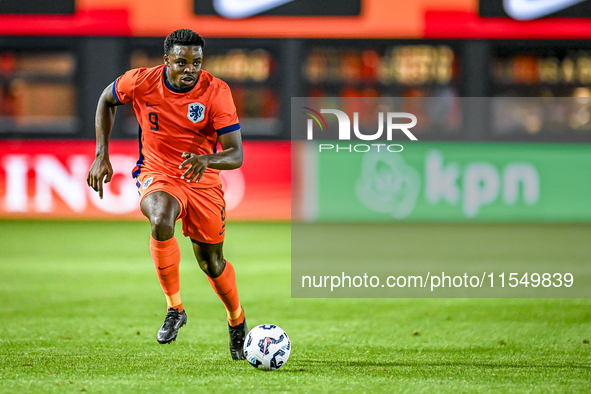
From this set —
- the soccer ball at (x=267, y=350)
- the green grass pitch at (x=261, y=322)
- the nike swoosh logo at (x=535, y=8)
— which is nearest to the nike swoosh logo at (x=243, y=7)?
the nike swoosh logo at (x=535, y=8)

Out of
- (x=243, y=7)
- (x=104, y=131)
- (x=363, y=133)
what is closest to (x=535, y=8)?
(x=363, y=133)

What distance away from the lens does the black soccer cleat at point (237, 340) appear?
535cm

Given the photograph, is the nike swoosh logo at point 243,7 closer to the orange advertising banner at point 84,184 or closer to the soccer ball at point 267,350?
the orange advertising banner at point 84,184

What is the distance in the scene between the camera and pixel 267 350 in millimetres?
4965

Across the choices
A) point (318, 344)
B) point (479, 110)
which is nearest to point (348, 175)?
point (479, 110)

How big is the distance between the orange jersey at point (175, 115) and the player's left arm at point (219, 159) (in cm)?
6

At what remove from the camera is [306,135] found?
14023 mm

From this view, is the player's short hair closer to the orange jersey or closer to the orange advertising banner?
the orange jersey

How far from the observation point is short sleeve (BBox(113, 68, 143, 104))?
213 inches

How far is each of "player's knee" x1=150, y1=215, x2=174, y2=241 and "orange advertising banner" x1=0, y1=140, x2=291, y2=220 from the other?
865cm

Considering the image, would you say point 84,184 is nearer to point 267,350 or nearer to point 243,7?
point 243,7

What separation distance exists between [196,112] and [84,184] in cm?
904

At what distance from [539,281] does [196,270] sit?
372cm

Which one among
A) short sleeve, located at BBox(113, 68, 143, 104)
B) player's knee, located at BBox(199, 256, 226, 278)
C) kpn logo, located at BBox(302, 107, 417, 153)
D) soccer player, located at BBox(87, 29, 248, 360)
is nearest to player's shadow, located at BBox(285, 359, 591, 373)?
soccer player, located at BBox(87, 29, 248, 360)
